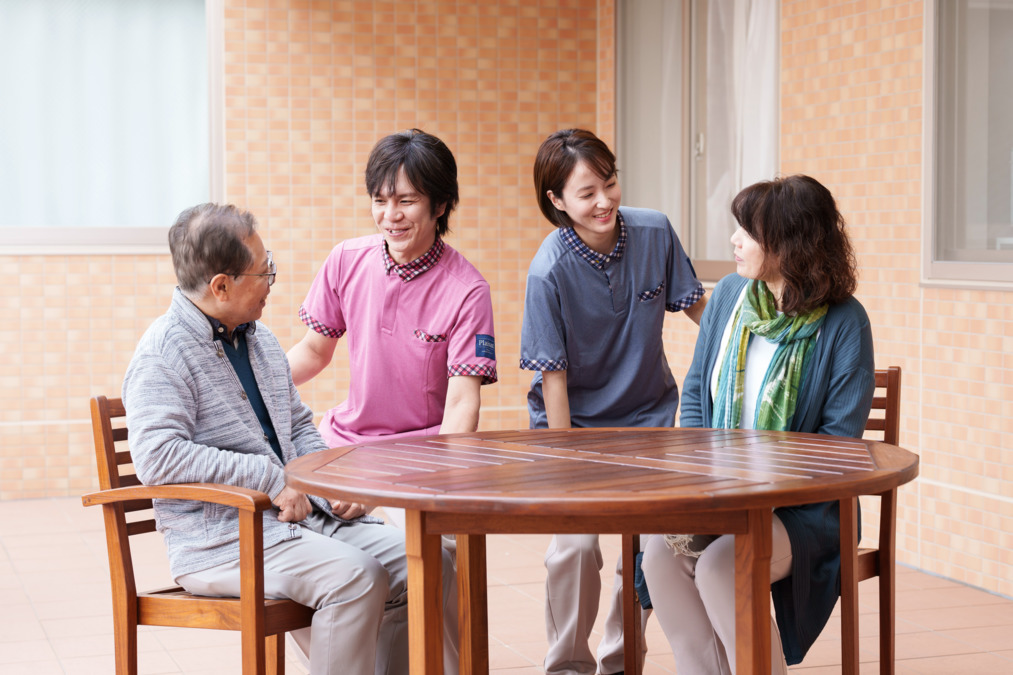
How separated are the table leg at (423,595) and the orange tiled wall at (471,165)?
272cm

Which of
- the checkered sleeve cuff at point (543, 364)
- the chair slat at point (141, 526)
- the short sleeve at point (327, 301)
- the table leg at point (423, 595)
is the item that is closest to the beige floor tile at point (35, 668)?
the chair slat at point (141, 526)

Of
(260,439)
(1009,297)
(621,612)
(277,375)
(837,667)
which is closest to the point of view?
(260,439)

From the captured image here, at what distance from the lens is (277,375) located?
2.73 meters

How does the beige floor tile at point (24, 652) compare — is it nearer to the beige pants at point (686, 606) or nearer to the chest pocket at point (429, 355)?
the chest pocket at point (429, 355)

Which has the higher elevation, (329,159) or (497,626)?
(329,159)

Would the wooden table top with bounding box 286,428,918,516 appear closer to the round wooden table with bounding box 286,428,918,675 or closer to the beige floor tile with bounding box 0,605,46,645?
the round wooden table with bounding box 286,428,918,675

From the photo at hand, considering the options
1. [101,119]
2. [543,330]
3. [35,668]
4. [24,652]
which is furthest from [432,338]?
[101,119]

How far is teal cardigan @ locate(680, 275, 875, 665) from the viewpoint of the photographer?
2494 mm

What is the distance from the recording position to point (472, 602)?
2527 mm

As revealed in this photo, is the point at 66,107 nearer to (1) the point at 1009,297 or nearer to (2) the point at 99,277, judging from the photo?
(2) the point at 99,277

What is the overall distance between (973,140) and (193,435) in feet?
9.67

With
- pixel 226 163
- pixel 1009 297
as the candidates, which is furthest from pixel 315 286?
pixel 226 163

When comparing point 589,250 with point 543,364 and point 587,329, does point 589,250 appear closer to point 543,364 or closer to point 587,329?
point 587,329

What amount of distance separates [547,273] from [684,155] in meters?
3.14
